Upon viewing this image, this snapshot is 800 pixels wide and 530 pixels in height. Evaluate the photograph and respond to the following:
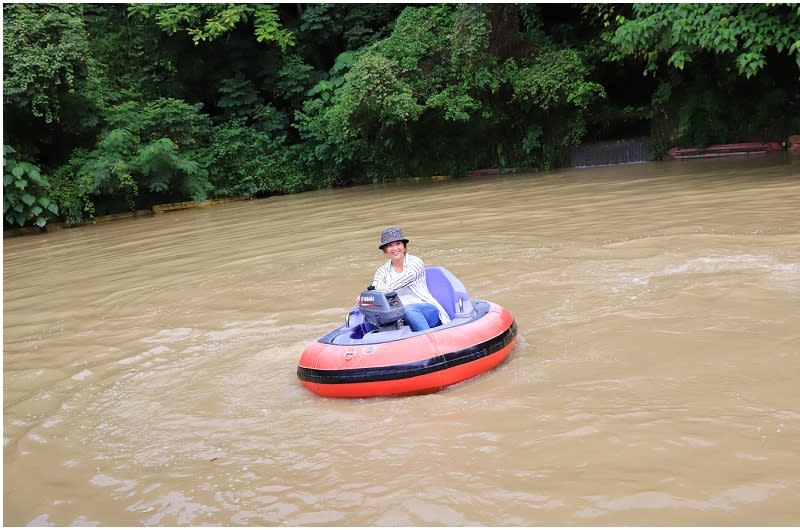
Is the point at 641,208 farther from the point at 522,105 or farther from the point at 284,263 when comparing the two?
the point at 522,105

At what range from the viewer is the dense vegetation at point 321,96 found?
1794 cm

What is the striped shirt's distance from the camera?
571cm

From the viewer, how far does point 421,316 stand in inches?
209

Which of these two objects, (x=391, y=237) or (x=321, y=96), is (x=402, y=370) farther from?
(x=321, y=96)

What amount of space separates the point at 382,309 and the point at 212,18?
62.5 feet

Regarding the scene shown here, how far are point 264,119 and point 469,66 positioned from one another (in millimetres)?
7824

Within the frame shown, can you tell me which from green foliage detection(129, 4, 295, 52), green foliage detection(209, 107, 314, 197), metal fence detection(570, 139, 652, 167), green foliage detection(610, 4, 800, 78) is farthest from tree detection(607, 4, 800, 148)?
green foliage detection(209, 107, 314, 197)

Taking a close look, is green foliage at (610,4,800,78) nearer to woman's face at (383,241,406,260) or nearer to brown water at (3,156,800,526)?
brown water at (3,156,800,526)

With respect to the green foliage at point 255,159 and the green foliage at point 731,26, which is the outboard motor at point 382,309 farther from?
the green foliage at point 255,159

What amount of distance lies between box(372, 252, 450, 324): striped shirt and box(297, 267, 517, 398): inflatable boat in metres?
0.39

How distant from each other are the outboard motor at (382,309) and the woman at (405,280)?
0.18m

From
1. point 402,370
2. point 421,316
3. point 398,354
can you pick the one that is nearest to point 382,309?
point 421,316

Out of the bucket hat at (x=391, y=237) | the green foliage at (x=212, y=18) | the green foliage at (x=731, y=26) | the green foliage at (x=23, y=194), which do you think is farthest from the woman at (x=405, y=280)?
the green foliage at (x=212, y=18)

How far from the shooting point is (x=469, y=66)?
754 inches
